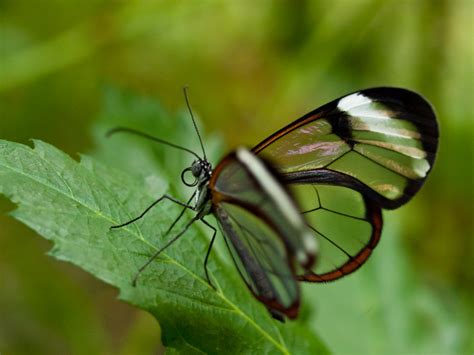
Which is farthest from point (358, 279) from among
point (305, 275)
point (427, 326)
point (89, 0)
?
point (89, 0)

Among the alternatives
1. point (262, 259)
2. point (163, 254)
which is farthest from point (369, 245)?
point (163, 254)

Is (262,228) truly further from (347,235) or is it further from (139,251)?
(347,235)

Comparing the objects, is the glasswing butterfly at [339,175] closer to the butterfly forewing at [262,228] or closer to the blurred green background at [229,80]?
the butterfly forewing at [262,228]

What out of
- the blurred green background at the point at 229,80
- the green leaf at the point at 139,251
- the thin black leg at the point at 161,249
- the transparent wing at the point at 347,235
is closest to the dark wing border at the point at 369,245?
the transparent wing at the point at 347,235

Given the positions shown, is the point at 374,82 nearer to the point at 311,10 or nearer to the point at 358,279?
the point at 311,10

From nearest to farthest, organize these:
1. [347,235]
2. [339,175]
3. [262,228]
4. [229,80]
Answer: [262,228]
[339,175]
[347,235]
[229,80]

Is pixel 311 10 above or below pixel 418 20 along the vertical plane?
above
